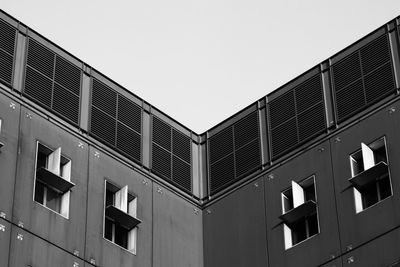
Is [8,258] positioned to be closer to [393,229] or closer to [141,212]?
[141,212]

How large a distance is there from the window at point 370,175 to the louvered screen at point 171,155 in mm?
7639

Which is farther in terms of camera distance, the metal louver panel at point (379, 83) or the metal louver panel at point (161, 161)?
the metal louver panel at point (161, 161)

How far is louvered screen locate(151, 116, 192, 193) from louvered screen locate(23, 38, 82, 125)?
13.4 feet

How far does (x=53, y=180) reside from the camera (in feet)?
125

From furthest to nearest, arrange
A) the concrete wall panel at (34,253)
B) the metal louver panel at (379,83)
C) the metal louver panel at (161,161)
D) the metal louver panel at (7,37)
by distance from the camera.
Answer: the metal louver panel at (161,161) → the metal louver panel at (379,83) → the metal louver panel at (7,37) → the concrete wall panel at (34,253)

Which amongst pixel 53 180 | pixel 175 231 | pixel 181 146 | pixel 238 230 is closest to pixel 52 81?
pixel 53 180

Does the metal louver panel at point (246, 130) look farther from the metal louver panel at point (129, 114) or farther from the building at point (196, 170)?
the metal louver panel at point (129, 114)

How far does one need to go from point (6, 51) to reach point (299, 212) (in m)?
11.8

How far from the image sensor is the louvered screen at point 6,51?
38812 mm

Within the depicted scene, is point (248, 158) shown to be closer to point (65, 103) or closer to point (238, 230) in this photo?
point (238, 230)

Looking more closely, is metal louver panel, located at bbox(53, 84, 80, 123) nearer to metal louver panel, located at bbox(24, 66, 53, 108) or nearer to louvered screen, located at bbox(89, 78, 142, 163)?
metal louver panel, located at bbox(24, 66, 53, 108)

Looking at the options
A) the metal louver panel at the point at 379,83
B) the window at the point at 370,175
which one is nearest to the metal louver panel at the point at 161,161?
the window at the point at 370,175

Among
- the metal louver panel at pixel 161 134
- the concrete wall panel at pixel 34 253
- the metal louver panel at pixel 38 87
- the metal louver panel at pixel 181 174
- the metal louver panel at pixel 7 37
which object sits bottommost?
the concrete wall panel at pixel 34 253

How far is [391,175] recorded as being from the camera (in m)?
37.8
